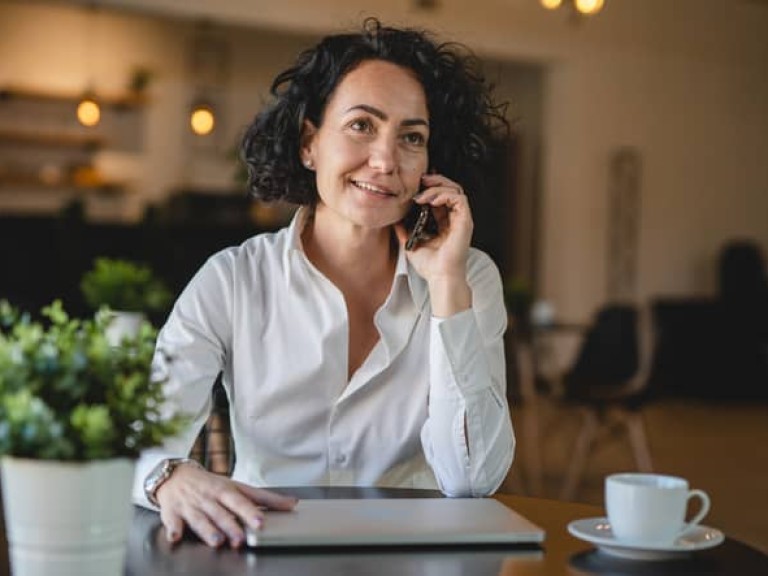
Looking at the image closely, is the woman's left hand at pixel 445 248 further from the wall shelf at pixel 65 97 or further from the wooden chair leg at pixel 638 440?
the wall shelf at pixel 65 97

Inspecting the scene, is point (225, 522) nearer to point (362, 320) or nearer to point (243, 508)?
point (243, 508)

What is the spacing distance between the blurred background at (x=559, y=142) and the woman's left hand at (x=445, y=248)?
7275 millimetres

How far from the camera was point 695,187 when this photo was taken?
36.7 ft

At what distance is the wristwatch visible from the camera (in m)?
1.52

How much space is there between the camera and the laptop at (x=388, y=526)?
4.46 ft

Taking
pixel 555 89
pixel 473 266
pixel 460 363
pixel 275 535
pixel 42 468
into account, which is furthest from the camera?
pixel 555 89

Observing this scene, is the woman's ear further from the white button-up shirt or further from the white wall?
the white wall

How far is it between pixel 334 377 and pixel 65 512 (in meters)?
1.03

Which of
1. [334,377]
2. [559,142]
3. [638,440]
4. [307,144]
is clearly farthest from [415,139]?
[559,142]

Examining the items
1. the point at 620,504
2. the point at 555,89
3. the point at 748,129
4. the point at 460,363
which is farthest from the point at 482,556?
the point at 748,129

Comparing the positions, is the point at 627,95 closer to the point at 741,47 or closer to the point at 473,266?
the point at 741,47

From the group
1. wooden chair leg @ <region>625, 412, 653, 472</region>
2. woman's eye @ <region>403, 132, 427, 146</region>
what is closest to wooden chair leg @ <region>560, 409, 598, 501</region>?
wooden chair leg @ <region>625, 412, 653, 472</region>

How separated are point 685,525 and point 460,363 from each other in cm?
51

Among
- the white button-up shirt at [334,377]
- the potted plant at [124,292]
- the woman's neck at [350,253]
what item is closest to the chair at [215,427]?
the white button-up shirt at [334,377]
